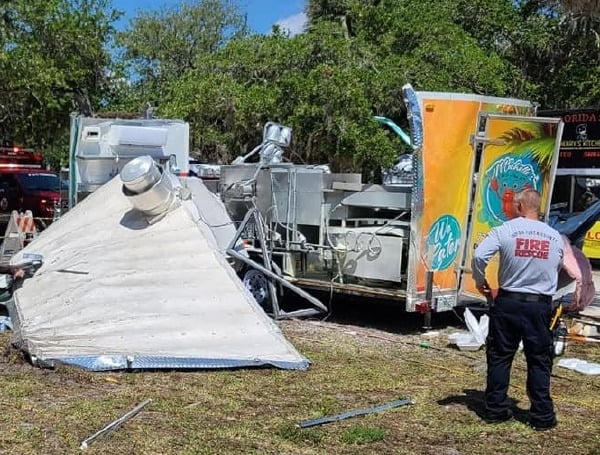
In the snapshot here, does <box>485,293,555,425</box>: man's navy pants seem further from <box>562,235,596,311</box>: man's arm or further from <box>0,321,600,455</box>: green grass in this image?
<box>562,235,596,311</box>: man's arm

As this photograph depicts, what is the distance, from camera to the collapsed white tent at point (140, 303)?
739 centimetres

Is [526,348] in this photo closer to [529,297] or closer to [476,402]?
[529,297]

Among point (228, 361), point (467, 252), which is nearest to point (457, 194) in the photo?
point (467, 252)

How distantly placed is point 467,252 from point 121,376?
179 inches

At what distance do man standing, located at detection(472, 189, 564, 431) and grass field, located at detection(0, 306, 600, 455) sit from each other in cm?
25

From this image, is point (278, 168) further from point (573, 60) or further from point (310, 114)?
point (573, 60)

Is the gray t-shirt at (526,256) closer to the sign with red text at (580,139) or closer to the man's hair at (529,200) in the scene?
the man's hair at (529,200)

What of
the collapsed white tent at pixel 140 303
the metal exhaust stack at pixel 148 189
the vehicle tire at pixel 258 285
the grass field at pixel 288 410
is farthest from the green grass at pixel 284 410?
the vehicle tire at pixel 258 285

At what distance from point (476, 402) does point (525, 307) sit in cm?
116

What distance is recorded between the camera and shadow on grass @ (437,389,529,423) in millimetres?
6461

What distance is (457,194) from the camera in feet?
32.1

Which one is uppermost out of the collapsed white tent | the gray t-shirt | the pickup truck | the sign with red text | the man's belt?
the sign with red text

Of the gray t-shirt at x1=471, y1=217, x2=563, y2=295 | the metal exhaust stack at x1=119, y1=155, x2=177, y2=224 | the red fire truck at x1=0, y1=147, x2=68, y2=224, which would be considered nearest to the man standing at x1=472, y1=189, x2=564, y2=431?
the gray t-shirt at x1=471, y1=217, x2=563, y2=295

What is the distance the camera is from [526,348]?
6.11 m
